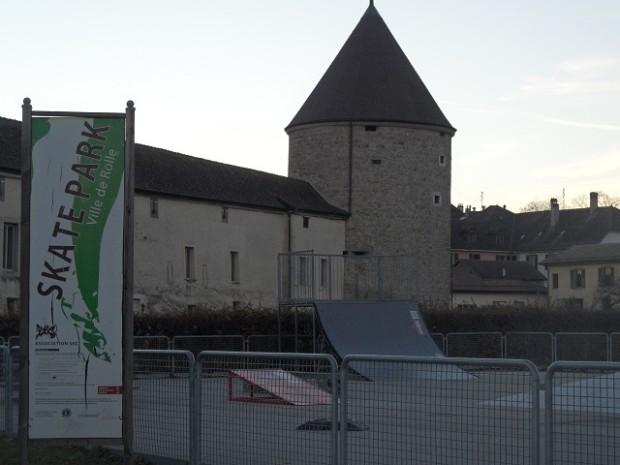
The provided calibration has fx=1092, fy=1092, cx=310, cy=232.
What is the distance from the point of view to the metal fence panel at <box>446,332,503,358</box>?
37.6 m

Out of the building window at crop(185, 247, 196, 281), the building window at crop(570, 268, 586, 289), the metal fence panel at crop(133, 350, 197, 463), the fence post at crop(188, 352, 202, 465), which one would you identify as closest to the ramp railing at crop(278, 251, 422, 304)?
the building window at crop(185, 247, 196, 281)

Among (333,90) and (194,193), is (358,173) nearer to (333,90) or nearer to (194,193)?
(333,90)

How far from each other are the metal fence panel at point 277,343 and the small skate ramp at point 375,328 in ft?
6.99

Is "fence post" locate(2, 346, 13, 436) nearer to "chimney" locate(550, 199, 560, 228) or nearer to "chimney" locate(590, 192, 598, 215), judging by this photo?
"chimney" locate(590, 192, 598, 215)

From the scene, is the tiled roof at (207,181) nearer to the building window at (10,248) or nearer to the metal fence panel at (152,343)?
the building window at (10,248)

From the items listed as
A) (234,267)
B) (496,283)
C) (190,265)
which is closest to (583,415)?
(190,265)

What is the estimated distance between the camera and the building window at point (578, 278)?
9081 cm

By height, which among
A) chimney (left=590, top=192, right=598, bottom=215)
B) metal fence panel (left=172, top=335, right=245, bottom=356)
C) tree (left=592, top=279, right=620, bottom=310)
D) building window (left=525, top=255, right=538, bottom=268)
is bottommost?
tree (left=592, top=279, right=620, bottom=310)

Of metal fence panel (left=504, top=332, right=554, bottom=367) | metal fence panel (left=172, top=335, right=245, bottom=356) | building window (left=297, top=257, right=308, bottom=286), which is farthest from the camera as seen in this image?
building window (left=297, top=257, right=308, bottom=286)

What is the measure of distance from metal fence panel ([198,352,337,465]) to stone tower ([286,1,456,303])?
47719 millimetres

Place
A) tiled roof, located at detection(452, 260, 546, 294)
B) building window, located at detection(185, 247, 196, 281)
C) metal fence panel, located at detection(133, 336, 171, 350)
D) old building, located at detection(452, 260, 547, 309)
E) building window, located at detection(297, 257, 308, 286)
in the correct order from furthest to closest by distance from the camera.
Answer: tiled roof, located at detection(452, 260, 546, 294)
old building, located at detection(452, 260, 547, 309)
building window, located at detection(185, 247, 196, 281)
building window, located at detection(297, 257, 308, 286)
metal fence panel, located at detection(133, 336, 171, 350)

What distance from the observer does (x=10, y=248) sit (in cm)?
3988

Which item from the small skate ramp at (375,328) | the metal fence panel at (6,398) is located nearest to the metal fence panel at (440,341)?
the small skate ramp at (375,328)

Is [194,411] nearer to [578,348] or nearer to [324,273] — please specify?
[578,348]
